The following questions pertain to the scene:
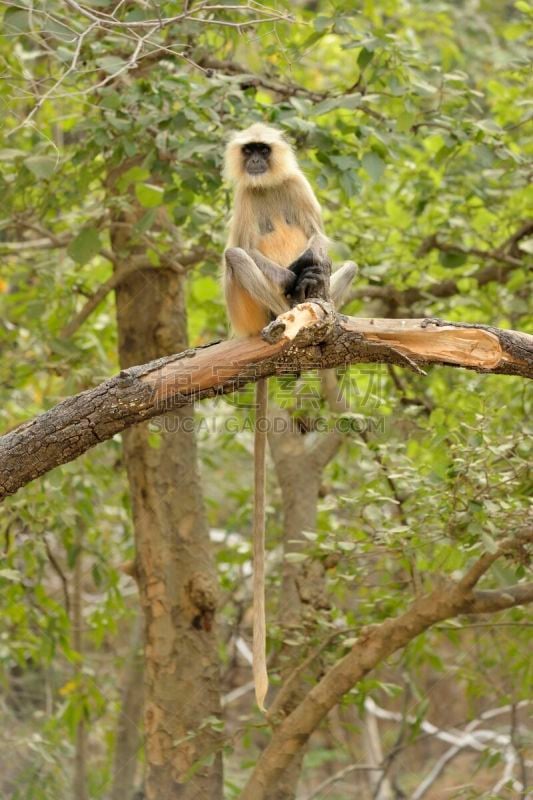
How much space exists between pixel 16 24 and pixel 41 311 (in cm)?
167

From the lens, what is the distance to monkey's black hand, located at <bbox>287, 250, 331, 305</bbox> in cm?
477

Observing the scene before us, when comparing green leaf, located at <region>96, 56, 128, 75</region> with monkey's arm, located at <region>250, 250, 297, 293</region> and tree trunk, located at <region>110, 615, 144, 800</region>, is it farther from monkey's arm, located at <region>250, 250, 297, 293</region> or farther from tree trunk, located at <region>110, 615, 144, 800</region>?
tree trunk, located at <region>110, 615, 144, 800</region>

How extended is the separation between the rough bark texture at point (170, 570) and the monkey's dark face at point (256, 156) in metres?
0.99

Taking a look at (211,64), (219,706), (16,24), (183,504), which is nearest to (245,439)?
(183,504)

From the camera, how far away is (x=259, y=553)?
458 centimetres

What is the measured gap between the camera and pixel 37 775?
6.12 metres

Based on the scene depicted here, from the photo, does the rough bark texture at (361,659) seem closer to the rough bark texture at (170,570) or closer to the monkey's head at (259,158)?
the rough bark texture at (170,570)

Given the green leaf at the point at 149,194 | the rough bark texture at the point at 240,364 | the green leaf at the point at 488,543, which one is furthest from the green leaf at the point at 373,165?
the green leaf at the point at 488,543

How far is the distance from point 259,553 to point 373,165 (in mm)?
1988

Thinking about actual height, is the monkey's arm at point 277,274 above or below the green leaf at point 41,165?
below

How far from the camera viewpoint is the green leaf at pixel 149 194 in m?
5.07

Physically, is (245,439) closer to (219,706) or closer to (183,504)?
(183,504)

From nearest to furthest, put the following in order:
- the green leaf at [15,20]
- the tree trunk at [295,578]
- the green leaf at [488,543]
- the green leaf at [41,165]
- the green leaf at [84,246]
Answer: the green leaf at [488,543] < the green leaf at [15,20] < the green leaf at [41,165] < the green leaf at [84,246] < the tree trunk at [295,578]

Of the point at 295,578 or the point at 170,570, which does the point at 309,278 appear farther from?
the point at 170,570
